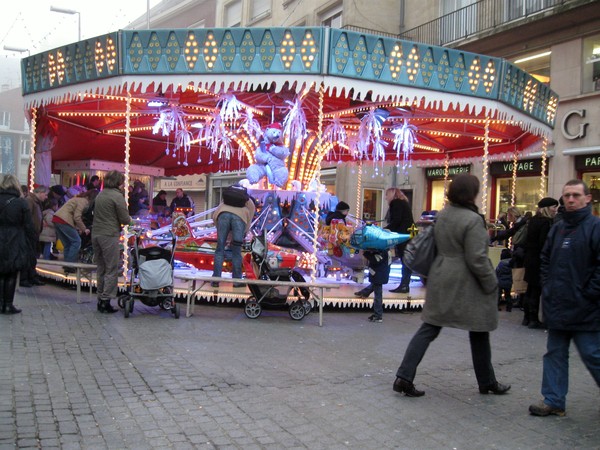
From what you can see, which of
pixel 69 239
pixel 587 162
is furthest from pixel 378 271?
pixel 587 162

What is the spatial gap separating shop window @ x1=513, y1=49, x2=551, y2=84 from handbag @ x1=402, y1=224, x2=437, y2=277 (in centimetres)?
1440

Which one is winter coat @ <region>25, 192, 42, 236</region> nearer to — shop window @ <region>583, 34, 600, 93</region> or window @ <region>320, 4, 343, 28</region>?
shop window @ <region>583, 34, 600, 93</region>

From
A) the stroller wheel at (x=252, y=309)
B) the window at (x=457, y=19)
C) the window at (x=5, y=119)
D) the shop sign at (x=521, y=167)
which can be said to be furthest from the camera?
the window at (x=5, y=119)

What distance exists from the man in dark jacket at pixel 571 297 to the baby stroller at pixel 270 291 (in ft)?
13.3

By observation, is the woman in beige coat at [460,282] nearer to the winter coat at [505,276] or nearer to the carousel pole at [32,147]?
the winter coat at [505,276]

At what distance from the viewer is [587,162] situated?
16.0 metres

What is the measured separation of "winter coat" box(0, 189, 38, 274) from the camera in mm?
7266

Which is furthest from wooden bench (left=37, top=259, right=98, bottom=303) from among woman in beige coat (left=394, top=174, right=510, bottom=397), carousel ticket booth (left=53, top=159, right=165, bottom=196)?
carousel ticket booth (left=53, top=159, right=165, bottom=196)

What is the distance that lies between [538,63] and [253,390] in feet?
53.2

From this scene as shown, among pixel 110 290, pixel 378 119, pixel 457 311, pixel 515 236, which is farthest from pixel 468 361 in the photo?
pixel 378 119

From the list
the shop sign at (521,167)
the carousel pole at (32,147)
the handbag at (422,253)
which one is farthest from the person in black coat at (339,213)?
the shop sign at (521,167)

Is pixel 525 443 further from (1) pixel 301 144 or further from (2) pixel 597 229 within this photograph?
(1) pixel 301 144

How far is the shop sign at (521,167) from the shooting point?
1789 centimetres

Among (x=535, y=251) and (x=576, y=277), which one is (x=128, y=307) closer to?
(x=576, y=277)
